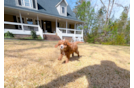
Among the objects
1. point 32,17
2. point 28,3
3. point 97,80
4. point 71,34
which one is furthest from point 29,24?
point 97,80

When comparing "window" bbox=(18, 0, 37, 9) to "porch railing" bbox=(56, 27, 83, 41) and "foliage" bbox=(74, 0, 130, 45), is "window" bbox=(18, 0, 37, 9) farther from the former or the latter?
"foliage" bbox=(74, 0, 130, 45)

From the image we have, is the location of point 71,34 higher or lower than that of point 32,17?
lower

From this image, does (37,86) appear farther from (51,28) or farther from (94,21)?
(94,21)

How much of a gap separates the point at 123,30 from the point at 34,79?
1576cm

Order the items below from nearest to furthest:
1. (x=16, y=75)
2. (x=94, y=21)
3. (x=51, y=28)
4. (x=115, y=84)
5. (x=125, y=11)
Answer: (x=115, y=84), (x=16, y=75), (x=51, y=28), (x=125, y=11), (x=94, y=21)

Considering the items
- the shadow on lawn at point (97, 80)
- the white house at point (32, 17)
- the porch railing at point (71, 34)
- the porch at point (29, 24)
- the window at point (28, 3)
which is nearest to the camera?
the shadow on lawn at point (97, 80)

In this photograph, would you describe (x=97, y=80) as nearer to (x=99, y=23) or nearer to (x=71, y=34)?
(x=71, y=34)

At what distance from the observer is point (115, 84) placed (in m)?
1.55

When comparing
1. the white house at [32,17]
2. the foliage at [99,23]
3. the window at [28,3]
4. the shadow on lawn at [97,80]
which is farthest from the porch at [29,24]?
the shadow on lawn at [97,80]

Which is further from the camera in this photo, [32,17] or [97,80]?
[32,17]

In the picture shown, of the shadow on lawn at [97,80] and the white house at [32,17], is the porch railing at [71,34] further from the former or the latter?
the shadow on lawn at [97,80]

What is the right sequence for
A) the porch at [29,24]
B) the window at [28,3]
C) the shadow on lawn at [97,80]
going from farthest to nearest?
the window at [28,3]
the porch at [29,24]
the shadow on lawn at [97,80]

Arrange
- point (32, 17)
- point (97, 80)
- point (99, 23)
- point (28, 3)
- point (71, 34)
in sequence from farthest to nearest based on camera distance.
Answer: point (99, 23) → point (71, 34) → point (32, 17) → point (28, 3) → point (97, 80)

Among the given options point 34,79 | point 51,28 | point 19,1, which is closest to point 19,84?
point 34,79
